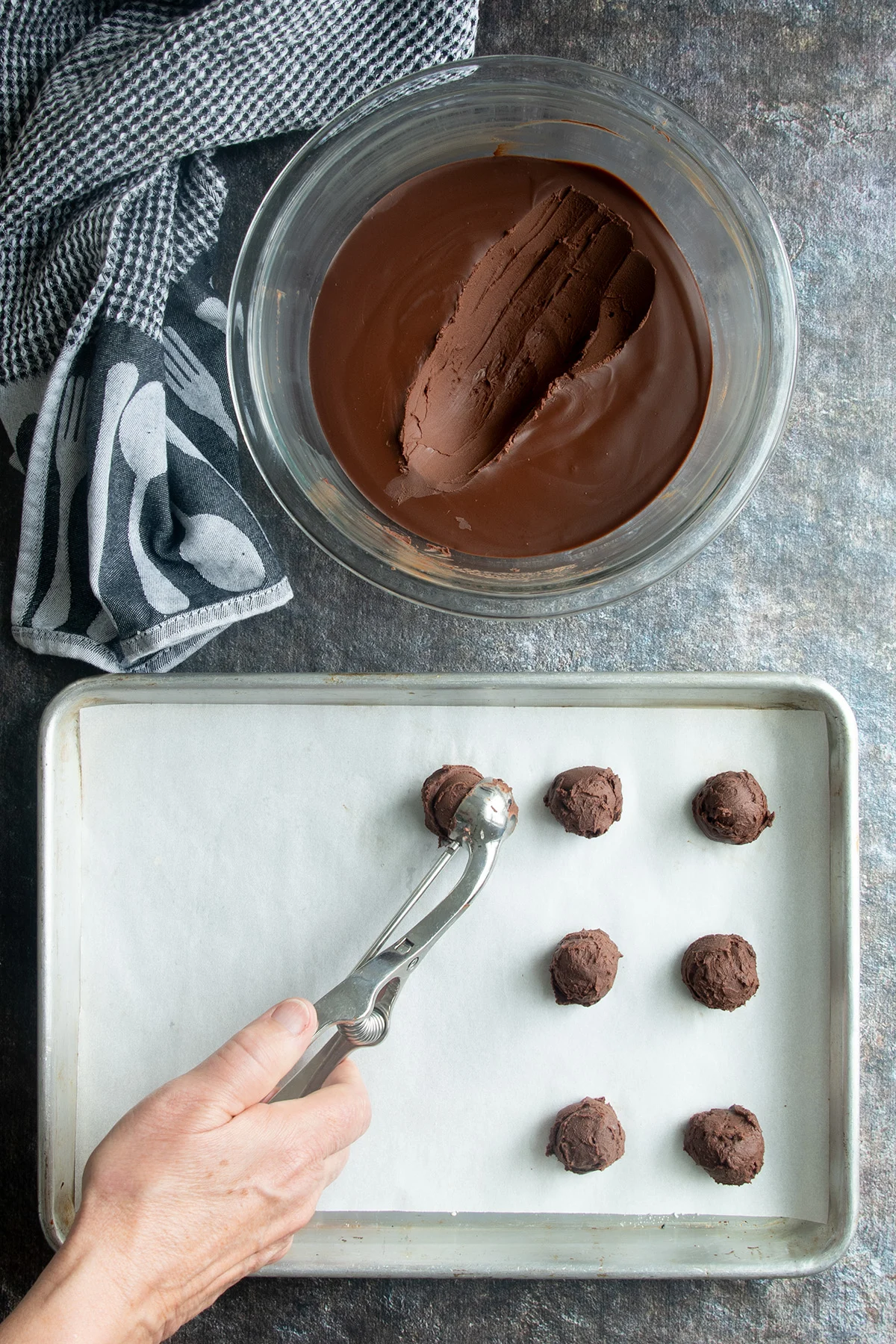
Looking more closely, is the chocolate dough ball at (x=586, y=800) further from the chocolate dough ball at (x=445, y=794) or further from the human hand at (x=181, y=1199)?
the human hand at (x=181, y=1199)

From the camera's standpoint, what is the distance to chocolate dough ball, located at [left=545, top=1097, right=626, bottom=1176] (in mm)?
981

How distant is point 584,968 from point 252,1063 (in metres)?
0.33

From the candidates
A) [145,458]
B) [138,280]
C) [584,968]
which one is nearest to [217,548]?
[145,458]

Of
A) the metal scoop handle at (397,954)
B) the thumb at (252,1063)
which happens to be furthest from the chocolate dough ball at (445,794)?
the thumb at (252,1063)

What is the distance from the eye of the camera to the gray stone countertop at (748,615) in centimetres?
104

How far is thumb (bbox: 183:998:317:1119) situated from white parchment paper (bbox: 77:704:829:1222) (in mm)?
158

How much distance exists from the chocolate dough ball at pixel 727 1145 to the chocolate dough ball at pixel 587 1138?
0.07 meters

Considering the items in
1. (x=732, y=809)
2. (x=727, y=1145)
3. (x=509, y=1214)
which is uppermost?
(x=732, y=809)

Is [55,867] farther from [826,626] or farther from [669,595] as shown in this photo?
[826,626]

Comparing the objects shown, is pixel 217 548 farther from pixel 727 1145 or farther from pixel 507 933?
pixel 727 1145

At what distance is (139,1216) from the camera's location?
0.82 metres

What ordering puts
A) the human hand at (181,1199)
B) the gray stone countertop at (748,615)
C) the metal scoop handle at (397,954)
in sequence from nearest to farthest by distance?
the human hand at (181,1199)
the metal scoop handle at (397,954)
the gray stone countertop at (748,615)

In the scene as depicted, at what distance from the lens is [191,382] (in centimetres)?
102

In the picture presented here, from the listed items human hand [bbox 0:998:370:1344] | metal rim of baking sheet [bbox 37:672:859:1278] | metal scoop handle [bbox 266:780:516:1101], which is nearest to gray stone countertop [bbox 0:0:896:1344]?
metal rim of baking sheet [bbox 37:672:859:1278]
